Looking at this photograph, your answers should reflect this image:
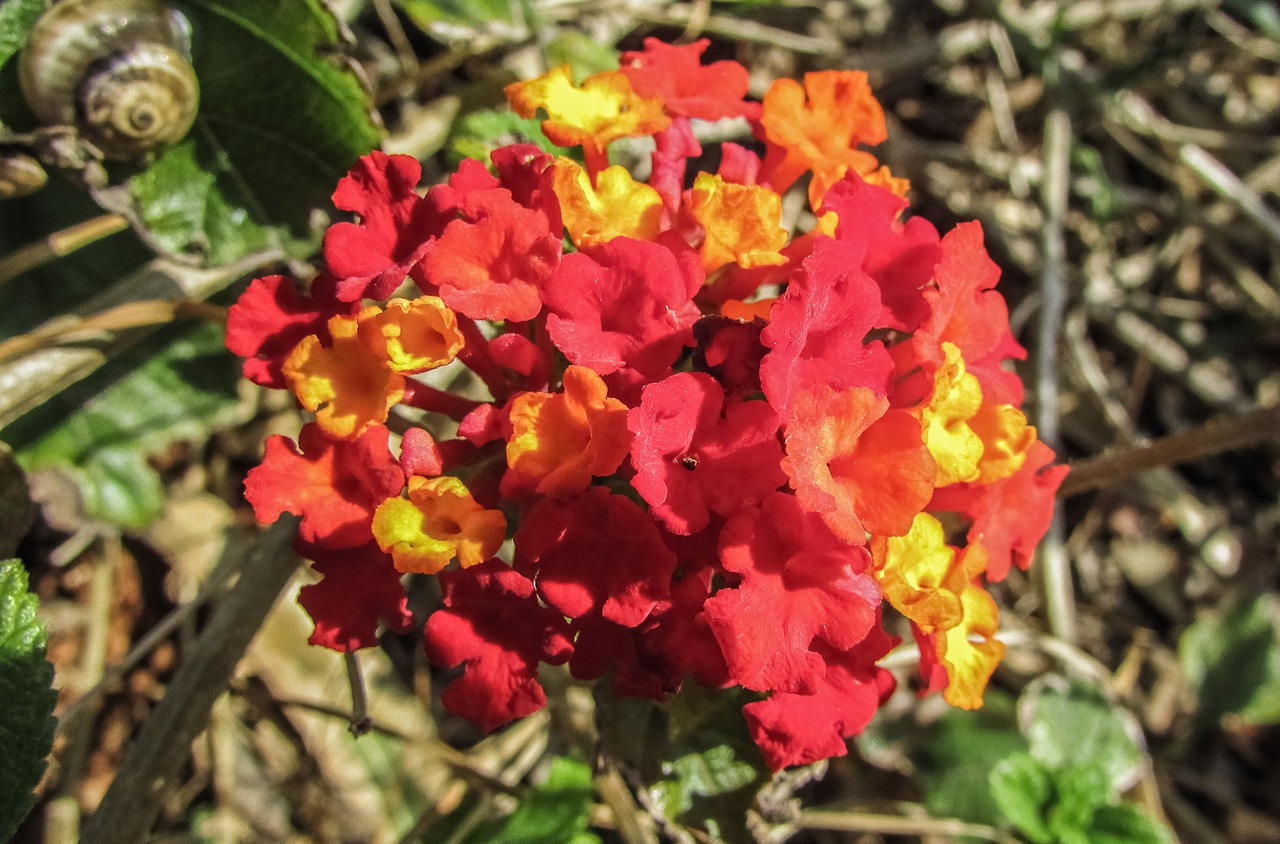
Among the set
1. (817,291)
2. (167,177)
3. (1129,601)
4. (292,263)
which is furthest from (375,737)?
(1129,601)

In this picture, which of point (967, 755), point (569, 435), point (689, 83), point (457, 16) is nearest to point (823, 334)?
point (569, 435)

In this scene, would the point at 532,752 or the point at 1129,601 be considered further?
the point at 1129,601

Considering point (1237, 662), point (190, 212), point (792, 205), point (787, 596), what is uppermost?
point (190, 212)

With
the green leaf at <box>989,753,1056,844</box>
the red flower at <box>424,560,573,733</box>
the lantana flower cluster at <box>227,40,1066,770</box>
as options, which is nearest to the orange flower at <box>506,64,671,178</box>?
the lantana flower cluster at <box>227,40,1066,770</box>

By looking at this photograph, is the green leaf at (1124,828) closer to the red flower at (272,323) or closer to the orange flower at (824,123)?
the orange flower at (824,123)

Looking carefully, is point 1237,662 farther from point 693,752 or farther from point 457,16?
point 457,16

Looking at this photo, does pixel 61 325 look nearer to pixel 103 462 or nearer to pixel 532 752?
pixel 103 462

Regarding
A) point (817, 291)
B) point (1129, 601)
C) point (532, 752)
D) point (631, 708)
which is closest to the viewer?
point (817, 291)

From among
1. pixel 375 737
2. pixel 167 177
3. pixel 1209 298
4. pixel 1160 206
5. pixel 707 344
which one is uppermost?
pixel 167 177
